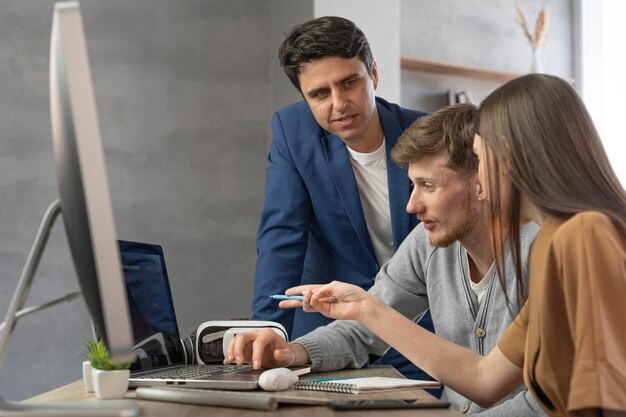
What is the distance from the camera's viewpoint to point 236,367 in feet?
5.57

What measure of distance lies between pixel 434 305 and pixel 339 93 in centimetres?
71

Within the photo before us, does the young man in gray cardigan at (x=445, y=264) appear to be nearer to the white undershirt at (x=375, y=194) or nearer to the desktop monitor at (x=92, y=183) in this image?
the white undershirt at (x=375, y=194)

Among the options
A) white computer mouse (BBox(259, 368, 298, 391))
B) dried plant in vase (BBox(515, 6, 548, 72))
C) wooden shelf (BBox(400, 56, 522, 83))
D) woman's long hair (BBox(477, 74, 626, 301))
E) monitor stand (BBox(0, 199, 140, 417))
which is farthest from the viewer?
dried plant in vase (BBox(515, 6, 548, 72))

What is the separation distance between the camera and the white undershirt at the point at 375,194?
250 centimetres

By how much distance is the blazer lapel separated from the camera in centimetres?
246

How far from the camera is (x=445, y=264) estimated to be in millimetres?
1973

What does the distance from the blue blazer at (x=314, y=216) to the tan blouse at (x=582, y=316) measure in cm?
123

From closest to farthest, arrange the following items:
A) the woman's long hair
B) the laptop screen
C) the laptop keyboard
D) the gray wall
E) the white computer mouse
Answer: the woman's long hair < the white computer mouse < the laptop keyboard < the laptop screen < the gray wall

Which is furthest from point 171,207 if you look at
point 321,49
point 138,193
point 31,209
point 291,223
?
point 321,49

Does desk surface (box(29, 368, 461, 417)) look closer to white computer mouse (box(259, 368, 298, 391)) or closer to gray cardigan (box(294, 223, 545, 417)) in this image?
white computer mouse (box(259, 368, 298, 391))

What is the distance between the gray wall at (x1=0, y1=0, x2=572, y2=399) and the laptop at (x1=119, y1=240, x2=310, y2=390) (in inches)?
67.1

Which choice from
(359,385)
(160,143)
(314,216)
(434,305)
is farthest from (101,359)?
(160,143)

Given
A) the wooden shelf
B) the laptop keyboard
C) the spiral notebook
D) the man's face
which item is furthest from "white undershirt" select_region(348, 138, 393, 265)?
the wooden shelf

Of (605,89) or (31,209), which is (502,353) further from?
(605,89)
